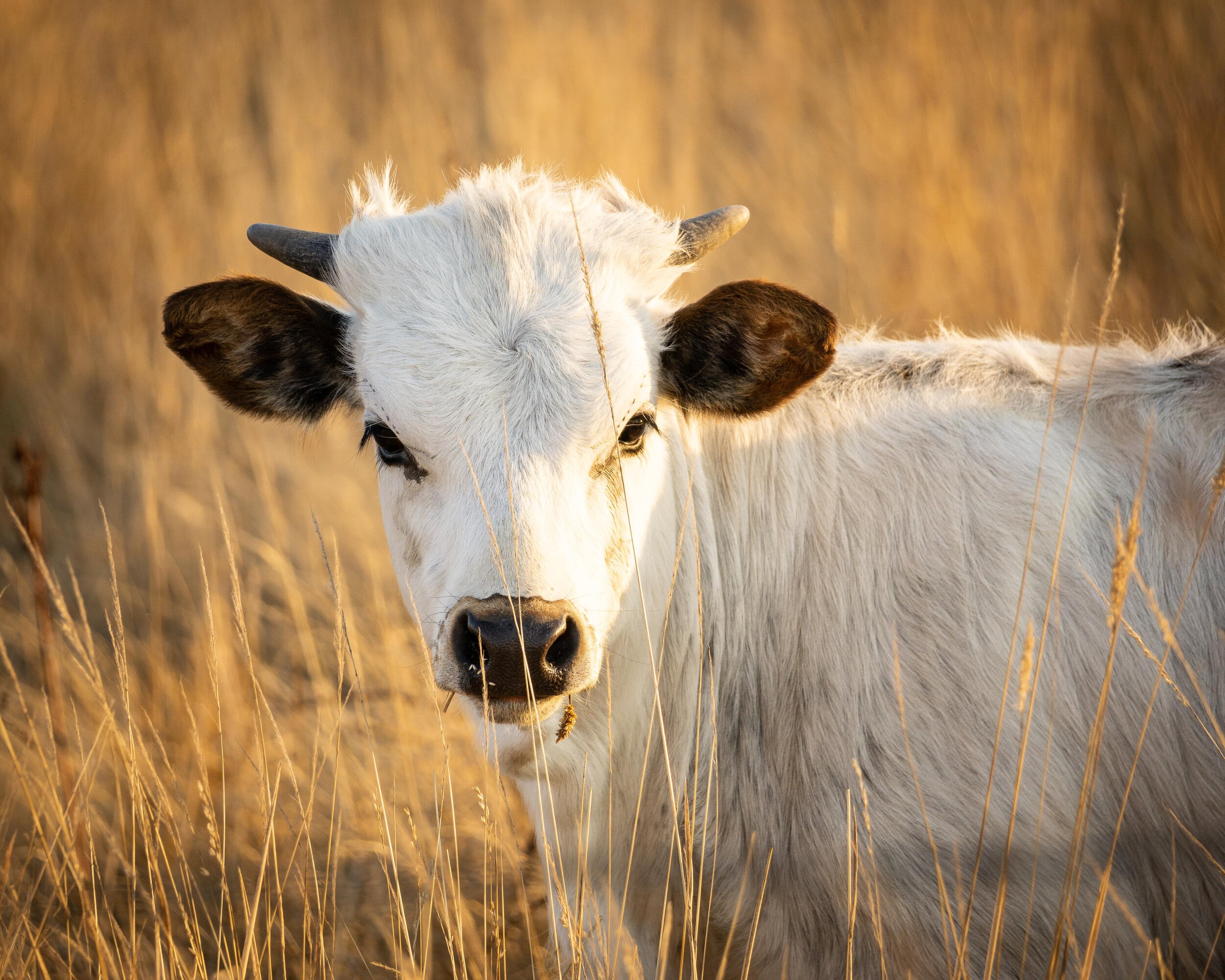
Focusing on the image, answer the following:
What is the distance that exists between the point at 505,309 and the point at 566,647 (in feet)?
2.75

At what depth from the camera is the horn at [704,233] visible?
253cm

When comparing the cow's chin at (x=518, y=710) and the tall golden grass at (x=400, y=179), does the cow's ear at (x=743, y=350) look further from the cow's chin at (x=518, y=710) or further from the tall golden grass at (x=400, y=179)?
the tall golden grass at (x=400, y=179)

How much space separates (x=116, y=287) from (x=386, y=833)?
5984mm

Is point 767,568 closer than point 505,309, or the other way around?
point 505,309

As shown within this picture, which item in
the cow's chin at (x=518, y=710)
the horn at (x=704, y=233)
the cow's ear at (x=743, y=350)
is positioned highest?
the horn at (x=704, y=233)

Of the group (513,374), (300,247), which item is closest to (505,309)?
(513,374)

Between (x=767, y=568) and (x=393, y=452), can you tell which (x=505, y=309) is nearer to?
(x=393, y=452)

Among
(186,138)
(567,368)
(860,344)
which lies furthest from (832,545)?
(186,138)

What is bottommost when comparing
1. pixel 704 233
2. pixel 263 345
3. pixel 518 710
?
pixel 518 710

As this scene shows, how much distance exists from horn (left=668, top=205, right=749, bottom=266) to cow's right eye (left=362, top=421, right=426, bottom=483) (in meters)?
0.90

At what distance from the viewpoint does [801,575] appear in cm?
252

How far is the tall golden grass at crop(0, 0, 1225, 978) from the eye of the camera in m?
5.07

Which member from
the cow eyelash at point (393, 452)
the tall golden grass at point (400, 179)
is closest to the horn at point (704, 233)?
the cow eyelash at point (393, 452)

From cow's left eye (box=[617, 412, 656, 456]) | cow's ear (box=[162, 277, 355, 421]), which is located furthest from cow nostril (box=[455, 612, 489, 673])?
cow's ear (box=[162, 277, 355, 421])
